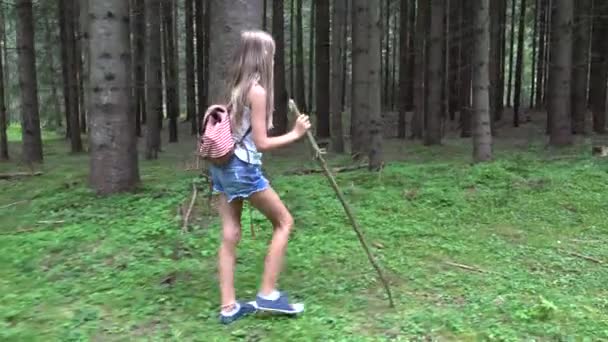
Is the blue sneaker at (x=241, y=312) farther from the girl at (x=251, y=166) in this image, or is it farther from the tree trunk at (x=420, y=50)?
the tree trunk at (x=420, y=50)

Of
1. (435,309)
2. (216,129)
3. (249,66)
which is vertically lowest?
(435,309)

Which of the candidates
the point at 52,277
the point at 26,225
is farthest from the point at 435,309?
the point at 26,225

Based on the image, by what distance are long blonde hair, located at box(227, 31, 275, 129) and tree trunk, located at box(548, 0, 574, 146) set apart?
959 cm

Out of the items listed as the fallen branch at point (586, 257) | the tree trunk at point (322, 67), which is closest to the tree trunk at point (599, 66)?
the tree trunk at point (322, 67)

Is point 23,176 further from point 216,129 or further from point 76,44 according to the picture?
point 76,44

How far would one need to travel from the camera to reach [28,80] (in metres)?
13.8

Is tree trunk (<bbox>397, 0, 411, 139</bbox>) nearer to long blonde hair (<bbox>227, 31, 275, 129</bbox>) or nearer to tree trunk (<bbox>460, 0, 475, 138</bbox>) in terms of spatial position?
tree trunk (<bbox>460, 0, 475, 138</bbox>)

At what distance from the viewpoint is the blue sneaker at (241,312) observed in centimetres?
385

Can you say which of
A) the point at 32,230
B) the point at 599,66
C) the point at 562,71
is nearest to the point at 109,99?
the point at 32,230

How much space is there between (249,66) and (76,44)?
19.6 metres

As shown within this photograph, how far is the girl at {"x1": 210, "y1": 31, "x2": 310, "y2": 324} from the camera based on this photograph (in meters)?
3.66

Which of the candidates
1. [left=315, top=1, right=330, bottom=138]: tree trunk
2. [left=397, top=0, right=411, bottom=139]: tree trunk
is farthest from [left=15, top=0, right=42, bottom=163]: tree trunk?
[left=397, top=0, right=411, bottom=139]: tree trunk

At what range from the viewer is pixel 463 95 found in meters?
21.0

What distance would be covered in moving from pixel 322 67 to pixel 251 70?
14521 mm
